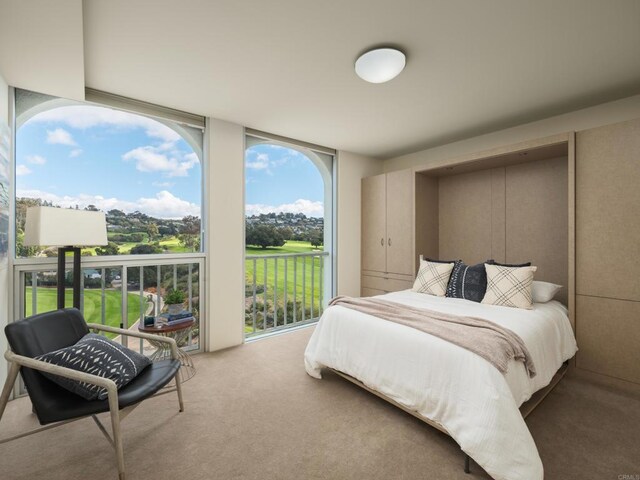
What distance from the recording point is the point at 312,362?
256cm

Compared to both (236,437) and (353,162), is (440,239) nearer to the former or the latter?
(353,162)

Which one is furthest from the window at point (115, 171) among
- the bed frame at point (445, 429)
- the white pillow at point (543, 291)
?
the white pillow at point (543, 291)

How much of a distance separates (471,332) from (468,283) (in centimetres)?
115

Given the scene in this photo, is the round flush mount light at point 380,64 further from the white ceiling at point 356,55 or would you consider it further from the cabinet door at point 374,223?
the cabinet door at point 374,223

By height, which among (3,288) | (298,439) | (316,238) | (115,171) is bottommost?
(298,439)

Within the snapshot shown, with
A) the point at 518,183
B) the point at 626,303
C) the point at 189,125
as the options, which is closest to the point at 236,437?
the point at 189,125

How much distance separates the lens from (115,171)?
9.15ft

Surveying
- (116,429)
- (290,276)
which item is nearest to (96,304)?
(116,429)

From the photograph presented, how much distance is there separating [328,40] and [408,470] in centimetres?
258

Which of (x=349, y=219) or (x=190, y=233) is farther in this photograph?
(x=349, y=219)

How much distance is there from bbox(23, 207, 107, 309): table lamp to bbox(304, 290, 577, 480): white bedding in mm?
1912

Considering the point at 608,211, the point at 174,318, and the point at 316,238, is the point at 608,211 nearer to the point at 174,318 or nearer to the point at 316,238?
the point at 316,238

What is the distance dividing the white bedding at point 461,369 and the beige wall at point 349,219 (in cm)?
158

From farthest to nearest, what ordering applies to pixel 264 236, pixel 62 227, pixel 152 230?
pixel 264 236 < pixel 152 230 < pixel 62 227
